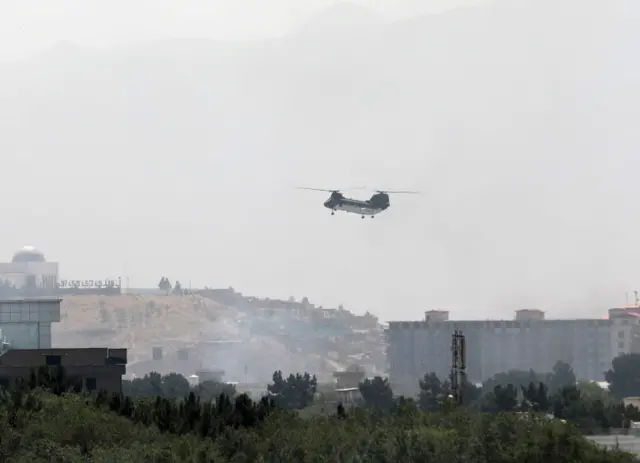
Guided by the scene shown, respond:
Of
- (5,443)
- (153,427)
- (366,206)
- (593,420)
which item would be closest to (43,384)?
(153,427)

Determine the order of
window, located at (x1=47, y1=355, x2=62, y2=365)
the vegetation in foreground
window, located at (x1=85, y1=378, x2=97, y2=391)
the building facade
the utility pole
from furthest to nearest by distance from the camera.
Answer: window, located at (x1=47, y1=355, x2=62, y2=365) < the building facade < window, located at (x1=85, y1=378, x2=97, y2=391) < the utility pole < the vegetation in foreground

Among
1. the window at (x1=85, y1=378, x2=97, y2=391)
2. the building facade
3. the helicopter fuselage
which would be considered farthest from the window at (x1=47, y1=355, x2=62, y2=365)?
the helicopter fuselage

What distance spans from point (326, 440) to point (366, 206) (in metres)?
115

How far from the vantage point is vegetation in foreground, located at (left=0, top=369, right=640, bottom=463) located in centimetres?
7544

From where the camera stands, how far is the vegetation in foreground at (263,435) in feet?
247

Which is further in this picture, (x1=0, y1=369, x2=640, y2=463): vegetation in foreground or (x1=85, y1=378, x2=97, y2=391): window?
(x1=85, y1=378, x2=97, y2=391): window

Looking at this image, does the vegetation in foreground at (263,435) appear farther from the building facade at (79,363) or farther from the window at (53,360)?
the window at (53,360)

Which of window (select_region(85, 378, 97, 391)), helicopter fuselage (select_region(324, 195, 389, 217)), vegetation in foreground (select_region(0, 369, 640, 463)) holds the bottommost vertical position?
vegetation in foreground (select_region(0, 369, 640, 463))

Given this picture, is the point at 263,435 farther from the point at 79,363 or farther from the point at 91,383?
the point at 79,363

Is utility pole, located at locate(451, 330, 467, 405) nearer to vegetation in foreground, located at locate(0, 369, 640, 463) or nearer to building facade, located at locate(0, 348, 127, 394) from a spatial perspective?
vegetation in foreground, located at locate(0, 369, 640, 463)

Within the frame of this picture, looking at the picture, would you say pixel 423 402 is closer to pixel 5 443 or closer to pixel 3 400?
pixel 3 400

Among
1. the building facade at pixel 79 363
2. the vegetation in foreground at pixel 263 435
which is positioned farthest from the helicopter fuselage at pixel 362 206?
the vegetation in foreground at pixel 263 435

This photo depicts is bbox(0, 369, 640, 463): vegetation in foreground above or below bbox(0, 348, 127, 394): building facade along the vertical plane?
below

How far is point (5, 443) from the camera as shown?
267ft
